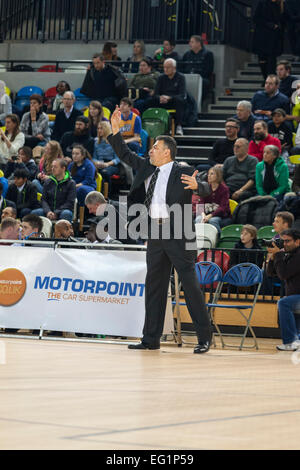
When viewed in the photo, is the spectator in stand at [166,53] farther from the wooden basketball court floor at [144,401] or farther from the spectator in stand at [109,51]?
the wooden basketball court floor at [144,401]

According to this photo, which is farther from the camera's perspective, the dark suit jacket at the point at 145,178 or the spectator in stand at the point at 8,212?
the spectator in stand at the point at 8,212

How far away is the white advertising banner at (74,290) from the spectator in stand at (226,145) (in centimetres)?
550

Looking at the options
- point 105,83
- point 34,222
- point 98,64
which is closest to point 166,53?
point 98,64

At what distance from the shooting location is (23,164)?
1470cm

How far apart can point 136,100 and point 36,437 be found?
13954 millimetres

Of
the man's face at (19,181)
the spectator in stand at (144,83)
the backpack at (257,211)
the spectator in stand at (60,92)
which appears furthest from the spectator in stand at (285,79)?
the man's face at (19,181)

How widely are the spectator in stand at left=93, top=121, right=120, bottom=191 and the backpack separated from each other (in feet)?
8.92

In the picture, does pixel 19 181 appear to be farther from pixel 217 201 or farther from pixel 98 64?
pixel 98 64

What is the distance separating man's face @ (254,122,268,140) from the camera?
13.8 meters

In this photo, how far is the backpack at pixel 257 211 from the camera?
493 inches

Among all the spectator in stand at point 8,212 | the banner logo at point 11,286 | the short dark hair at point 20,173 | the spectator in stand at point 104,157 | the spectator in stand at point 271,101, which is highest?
the spectator in stand at point 271,101

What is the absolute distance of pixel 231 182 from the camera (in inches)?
538

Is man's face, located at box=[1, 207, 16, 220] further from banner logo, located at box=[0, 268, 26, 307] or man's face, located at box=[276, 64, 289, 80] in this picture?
man's face, located at box=[276, 64, 289, 80]
